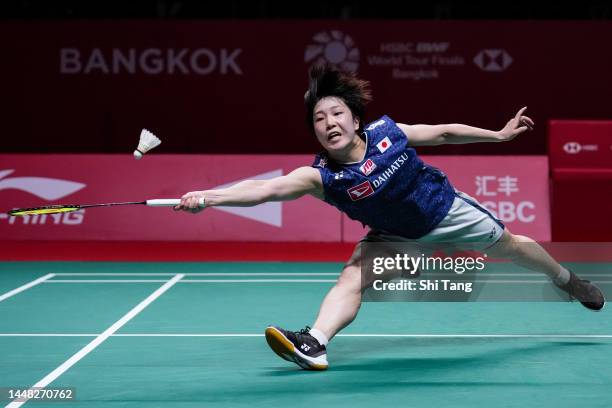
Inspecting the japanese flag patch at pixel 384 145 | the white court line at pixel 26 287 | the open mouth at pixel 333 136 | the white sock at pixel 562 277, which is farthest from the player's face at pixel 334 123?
the white court line at pixel 26 287

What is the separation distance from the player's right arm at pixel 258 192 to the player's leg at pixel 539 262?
3.64 ft

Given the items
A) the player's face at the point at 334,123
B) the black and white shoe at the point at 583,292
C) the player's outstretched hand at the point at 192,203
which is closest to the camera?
the player's outstretched hand at the point at 192,203

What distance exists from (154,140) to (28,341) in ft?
4.17

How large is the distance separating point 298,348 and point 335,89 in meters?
1.27

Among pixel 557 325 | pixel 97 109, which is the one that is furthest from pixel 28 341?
pixel 97 109

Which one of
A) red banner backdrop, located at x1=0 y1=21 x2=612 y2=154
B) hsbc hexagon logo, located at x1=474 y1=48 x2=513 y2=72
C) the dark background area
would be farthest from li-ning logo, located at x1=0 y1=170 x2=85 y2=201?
hsbc hexagon logo, located at x1=474 y1=48 x2=513 y2=72

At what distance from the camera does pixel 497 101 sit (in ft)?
46.4

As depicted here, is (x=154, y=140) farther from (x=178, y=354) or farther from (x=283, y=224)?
(x=283, y=224)

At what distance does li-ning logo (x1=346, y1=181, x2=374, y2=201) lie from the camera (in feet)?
15.5

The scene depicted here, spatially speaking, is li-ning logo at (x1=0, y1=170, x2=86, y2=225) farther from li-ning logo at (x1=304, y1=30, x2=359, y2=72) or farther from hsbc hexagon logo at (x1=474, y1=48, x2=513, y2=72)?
hsbc hexagon logo at (x1=474, y1=48, x2=513, y2=72)

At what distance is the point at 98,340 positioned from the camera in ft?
17.6

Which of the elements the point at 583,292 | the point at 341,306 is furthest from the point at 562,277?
the point at 341,306

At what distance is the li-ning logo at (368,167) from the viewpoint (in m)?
4.74
